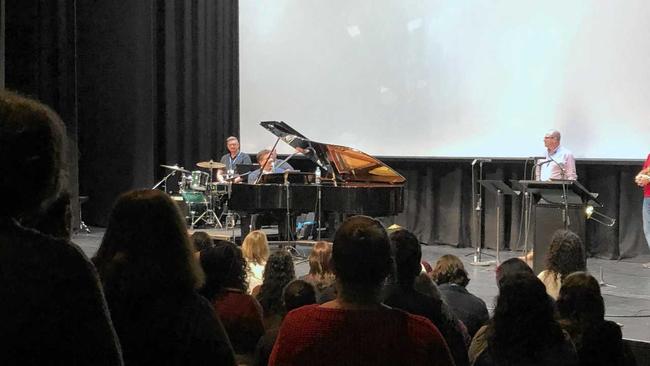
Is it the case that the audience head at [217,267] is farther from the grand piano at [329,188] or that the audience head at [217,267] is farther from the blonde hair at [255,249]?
the grand piano at [329,188]

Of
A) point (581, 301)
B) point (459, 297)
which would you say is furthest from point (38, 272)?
point (459, 297)

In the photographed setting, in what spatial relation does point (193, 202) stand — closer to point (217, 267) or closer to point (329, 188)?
point (329, 188)

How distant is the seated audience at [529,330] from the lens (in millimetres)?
2484

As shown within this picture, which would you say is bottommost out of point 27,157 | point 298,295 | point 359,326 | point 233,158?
point 298,295

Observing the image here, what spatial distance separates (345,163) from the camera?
26.6 ft

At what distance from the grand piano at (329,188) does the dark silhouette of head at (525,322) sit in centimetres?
532

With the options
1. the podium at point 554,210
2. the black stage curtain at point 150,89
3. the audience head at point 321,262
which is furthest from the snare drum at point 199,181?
the audience head at point 321,262

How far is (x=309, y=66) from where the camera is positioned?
1091 cm

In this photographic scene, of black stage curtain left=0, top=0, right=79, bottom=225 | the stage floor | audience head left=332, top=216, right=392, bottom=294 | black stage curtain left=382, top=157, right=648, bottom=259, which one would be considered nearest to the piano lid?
the stage floor

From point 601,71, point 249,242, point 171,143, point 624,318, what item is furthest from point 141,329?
point 171,143

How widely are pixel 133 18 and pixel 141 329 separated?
10591 mm

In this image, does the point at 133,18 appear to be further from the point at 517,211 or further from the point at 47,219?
the point at 47,219

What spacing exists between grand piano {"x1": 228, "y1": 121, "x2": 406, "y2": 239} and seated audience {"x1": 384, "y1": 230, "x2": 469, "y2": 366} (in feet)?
16.7

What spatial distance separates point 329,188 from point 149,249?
6.27m
